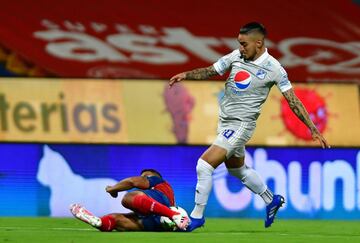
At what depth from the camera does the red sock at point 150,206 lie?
350 inches

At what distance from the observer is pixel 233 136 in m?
9.55

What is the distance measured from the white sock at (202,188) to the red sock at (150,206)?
1.49ft

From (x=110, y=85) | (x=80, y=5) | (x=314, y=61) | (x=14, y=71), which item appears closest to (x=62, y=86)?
(x=110, y=85)

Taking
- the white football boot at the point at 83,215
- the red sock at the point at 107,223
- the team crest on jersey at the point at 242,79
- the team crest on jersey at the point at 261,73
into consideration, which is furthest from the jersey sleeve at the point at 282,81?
the white football boot at the point at 83,215

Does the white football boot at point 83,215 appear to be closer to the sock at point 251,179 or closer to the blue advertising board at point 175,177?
the sock at point 251,179

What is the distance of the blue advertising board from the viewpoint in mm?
12602

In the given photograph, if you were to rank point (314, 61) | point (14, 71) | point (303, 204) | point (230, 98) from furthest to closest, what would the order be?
point (314, 61)
point (14, 71)
point (303, 204)
point (230, 98)

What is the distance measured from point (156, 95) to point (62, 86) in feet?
3.67

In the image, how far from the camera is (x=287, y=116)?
1347cm

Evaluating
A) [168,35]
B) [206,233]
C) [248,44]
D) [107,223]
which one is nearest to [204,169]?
[206,233]

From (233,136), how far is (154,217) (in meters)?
0.99

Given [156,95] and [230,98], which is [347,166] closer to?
[156,95]

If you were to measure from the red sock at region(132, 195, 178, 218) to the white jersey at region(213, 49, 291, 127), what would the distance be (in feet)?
3.74

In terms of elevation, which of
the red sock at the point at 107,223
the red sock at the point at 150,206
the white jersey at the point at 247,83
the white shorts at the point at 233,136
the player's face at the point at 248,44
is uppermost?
the player's face at the point at 248,44
